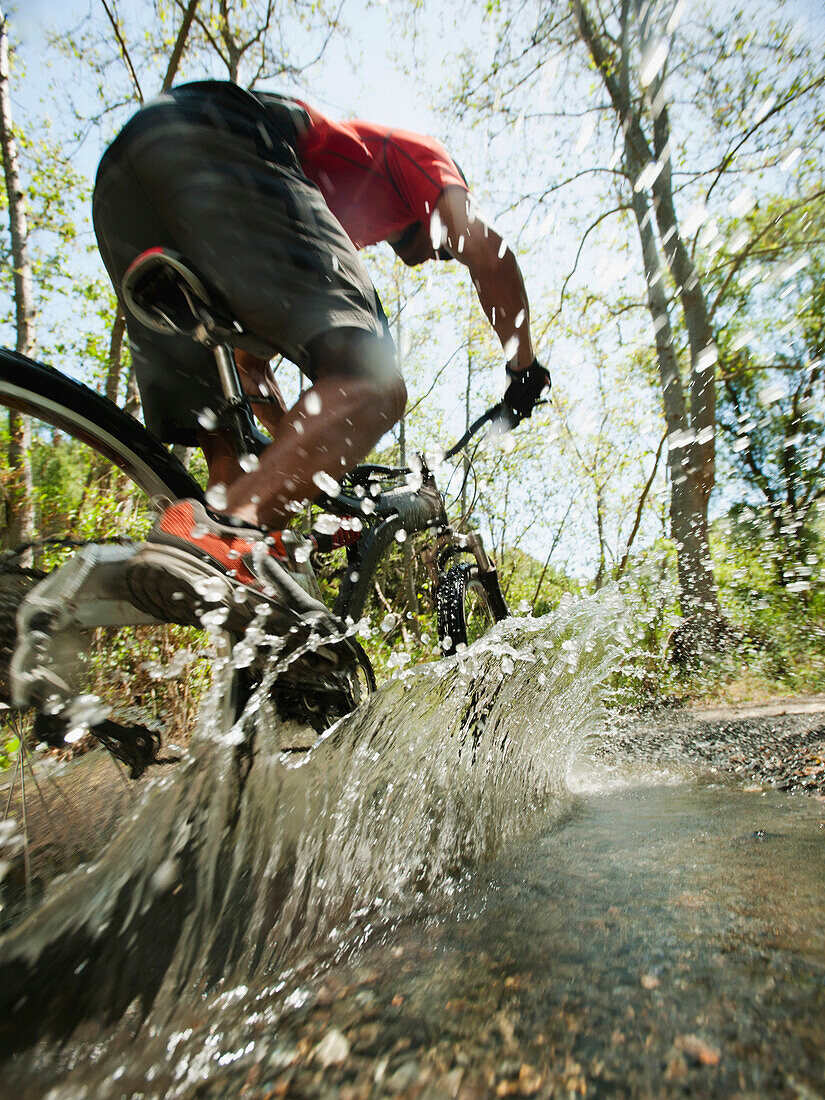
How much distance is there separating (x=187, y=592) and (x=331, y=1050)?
70cm

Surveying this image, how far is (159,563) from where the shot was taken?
0.97 m

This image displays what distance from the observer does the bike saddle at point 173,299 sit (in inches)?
48.9

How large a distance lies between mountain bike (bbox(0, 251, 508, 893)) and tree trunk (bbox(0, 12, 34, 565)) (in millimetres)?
3563

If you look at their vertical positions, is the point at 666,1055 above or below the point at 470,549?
below

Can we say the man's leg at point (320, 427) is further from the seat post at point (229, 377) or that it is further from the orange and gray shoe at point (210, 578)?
the seat post at point (229, 377)

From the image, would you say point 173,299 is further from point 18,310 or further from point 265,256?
point 18,310

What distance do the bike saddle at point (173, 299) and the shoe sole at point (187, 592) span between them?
2.11ft

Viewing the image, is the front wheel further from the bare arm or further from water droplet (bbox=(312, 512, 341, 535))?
the bare arm

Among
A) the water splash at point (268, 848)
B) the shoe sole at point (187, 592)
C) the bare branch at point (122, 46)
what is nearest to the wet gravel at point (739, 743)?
the water splash at point (268, 848)

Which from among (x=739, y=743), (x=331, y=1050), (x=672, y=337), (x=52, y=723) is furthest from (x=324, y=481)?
(x=672, y=337)

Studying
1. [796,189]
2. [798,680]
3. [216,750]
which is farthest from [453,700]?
[796,189]

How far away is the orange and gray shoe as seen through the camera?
98 centimetres

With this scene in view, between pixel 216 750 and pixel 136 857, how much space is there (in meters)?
0.18

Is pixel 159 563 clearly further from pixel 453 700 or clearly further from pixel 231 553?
pixel 453 700
